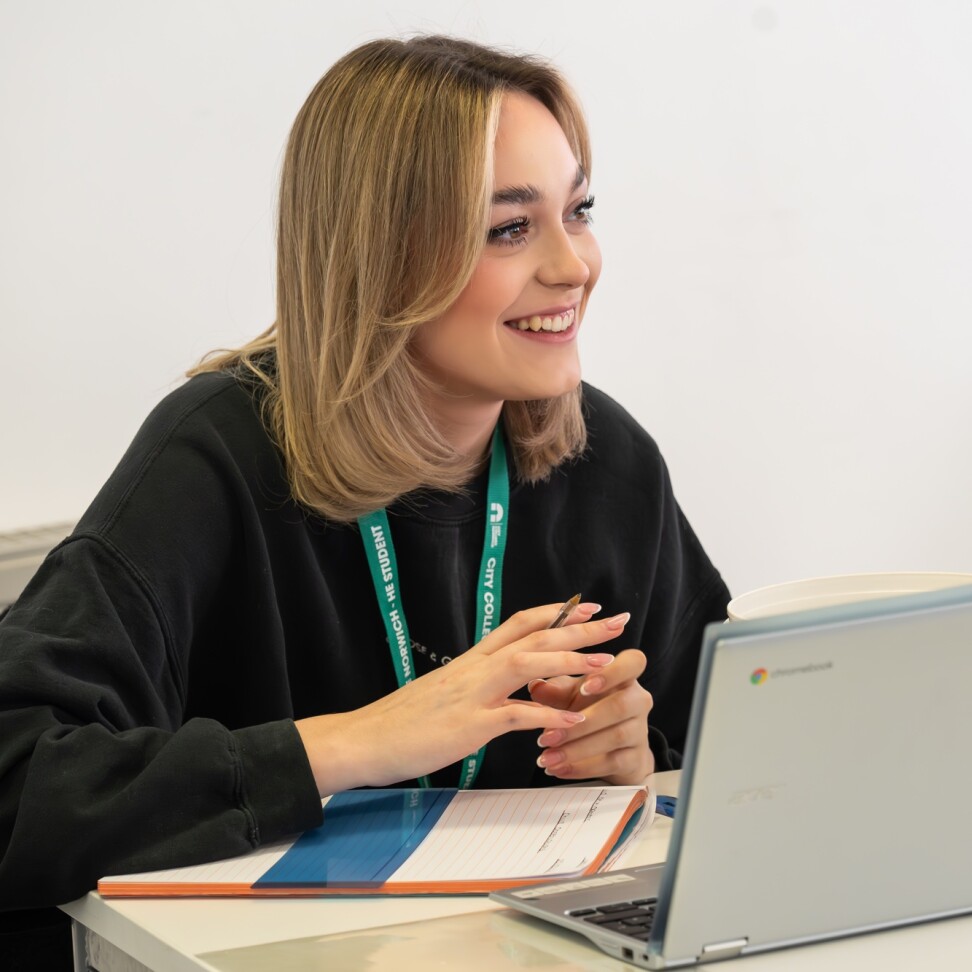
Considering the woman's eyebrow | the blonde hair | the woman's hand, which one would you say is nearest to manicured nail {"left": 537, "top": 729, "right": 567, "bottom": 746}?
the woman's hand

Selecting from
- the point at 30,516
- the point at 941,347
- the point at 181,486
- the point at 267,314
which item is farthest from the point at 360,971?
the point at 941,347

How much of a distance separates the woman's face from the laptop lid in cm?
76

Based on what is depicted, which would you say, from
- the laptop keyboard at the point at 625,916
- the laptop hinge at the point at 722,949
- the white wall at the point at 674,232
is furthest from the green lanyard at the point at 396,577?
the white wall at the point at 674,232

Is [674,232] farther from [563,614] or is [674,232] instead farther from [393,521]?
[563,614]

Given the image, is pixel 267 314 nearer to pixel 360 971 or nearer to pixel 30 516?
pixel 30 516

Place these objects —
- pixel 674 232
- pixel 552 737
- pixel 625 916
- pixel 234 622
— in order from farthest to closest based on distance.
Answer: pixel 674 232, pixel 234 622, pixel 552 737, pixel 625 916

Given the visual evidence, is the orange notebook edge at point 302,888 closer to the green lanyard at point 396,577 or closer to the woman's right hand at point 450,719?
the woman's right hand at point 450,719

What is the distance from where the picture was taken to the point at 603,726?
1352mm

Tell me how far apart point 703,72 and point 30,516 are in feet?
4.99

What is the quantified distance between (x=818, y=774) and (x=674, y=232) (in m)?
2.07

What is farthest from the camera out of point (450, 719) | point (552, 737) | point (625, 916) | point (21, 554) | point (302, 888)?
point (21, 554)

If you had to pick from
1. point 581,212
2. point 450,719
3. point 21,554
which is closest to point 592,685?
point 450,719

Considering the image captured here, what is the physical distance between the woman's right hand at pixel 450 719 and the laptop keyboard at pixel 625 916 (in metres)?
0.26

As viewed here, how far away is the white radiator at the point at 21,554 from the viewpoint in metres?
1.98
